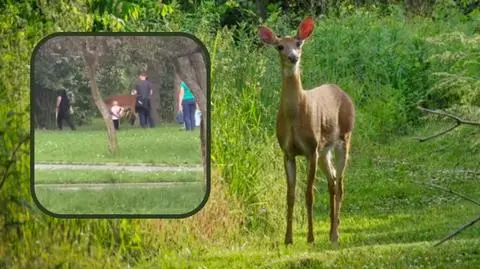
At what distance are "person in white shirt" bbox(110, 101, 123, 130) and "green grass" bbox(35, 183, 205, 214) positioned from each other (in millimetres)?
319

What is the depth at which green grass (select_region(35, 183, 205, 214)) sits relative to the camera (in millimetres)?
4574

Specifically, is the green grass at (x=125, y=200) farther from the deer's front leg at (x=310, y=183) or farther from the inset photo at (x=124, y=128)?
the deer's front leg at (x=310, y=183)

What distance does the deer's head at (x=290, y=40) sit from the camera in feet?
24.1

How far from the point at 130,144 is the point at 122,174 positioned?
0.90 ft

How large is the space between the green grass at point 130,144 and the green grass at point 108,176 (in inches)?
2.1

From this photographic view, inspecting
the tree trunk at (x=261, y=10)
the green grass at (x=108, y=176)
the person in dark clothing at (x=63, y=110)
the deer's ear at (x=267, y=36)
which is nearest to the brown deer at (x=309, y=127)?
the deer's ear at (x=267, y=36)

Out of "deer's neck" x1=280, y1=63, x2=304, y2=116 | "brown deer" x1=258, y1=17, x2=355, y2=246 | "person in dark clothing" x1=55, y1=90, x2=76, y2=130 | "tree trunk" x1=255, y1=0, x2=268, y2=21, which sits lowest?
"tree trunk" x1=255, y1=0, x2=268, y2=21

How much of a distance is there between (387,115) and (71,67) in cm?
959

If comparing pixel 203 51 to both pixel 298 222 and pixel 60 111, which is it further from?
pixel 298 222

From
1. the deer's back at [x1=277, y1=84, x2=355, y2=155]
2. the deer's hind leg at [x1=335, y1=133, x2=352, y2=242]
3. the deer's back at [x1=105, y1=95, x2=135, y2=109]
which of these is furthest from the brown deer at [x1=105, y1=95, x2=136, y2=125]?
the deer's hind leg at [x1=335, y1=133, x2=352, y2=242]

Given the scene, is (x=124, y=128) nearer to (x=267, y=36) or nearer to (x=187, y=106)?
(x=187, y=106)

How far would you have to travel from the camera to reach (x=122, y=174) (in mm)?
4645

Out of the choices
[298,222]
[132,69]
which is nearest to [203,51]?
[132,69]

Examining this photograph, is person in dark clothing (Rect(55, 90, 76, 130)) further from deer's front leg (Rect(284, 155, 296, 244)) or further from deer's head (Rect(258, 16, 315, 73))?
deer's front leg (Rect(284, 155, 296, 244))
